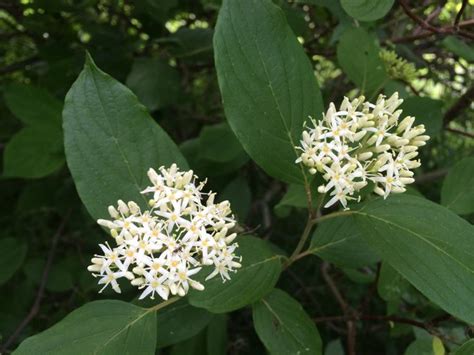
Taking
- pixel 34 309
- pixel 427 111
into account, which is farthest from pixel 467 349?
pixel 34 309

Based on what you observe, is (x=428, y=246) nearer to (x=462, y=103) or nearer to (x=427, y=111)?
(x=427, y=111)

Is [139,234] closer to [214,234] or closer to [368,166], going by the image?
[214,234]

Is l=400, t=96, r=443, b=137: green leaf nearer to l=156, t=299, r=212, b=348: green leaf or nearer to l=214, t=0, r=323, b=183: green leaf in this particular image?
l=214, t=0, r=323, b=183: green leaf

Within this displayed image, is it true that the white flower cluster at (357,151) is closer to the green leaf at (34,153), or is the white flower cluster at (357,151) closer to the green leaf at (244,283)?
the green leaf at (244,283)

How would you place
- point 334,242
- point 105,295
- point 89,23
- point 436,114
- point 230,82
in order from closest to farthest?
point 230,82 < point 334,242 < point 436,114 < point 105,295 < point 89,23

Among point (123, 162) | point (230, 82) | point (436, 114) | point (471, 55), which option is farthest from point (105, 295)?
point (471, 55)

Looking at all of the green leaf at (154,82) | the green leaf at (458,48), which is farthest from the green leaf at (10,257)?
the green leaf at (458,48)
